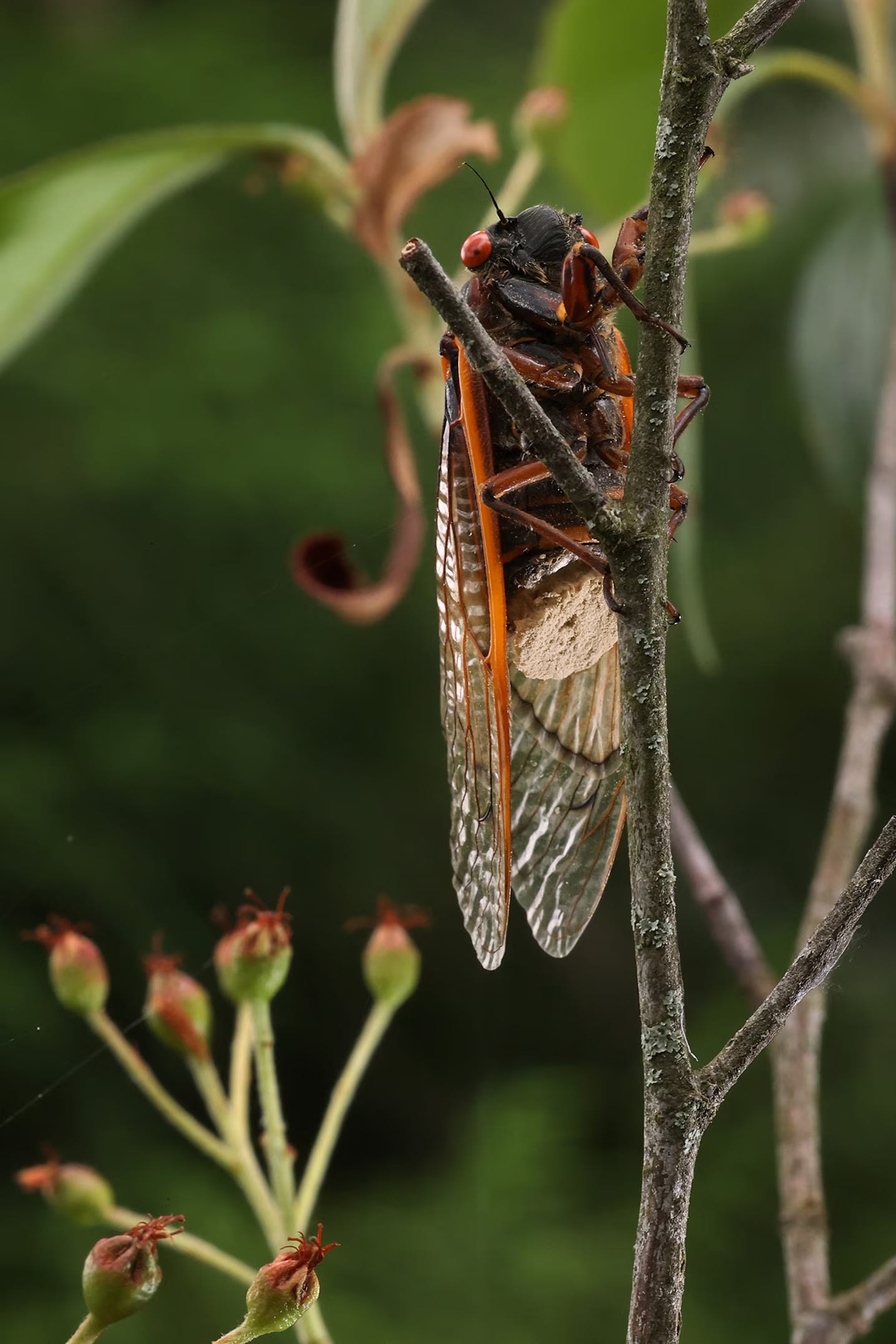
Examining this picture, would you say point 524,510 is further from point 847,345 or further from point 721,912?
point 847,345

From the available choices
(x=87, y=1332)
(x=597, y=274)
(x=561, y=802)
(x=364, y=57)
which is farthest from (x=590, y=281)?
(x=364, y=57)

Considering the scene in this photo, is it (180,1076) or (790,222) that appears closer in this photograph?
(180,1076)

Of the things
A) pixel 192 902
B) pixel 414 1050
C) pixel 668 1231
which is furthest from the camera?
pixel 414 1050

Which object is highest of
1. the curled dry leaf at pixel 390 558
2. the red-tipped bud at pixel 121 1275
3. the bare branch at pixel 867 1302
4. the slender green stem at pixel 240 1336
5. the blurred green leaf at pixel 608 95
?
the blurred green leaf at pixel 608 95

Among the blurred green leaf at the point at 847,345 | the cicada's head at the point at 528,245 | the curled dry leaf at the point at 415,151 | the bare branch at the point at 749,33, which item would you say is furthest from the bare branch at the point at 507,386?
the blurred green leaf at the point at 847,345

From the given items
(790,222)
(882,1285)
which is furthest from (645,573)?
(790,222)

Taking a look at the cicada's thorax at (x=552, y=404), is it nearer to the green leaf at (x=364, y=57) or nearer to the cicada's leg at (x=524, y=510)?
the cicada's leg at (x=524, y=510)

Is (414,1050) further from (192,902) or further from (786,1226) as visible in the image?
(786,1226)
